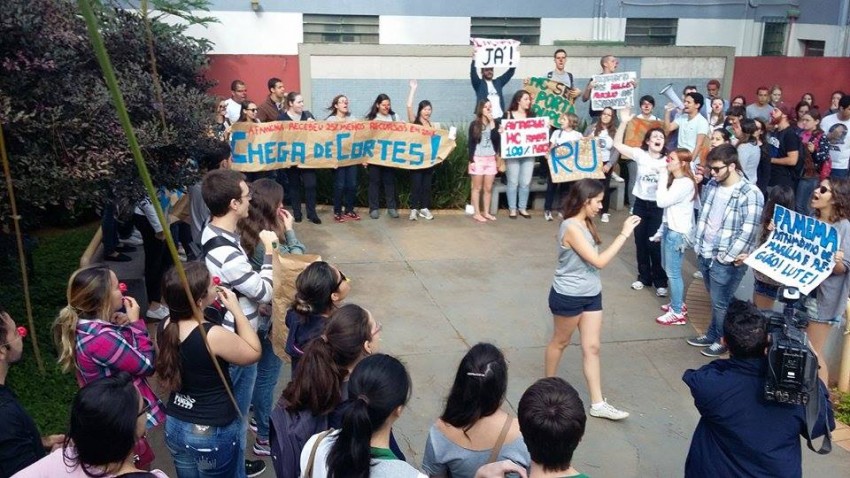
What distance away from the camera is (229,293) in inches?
148

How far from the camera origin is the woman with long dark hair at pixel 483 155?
31.9ft

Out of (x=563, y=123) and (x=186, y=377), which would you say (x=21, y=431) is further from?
(x=563, y=123)

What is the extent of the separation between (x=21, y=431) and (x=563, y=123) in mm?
8403

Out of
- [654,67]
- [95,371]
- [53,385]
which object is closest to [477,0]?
[654,67]

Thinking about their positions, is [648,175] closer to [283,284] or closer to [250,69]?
[283,284]

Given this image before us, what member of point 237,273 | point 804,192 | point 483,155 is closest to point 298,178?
point 483,155

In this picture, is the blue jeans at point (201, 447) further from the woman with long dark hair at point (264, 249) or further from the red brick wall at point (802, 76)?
the red brick wall at point (802, 76)

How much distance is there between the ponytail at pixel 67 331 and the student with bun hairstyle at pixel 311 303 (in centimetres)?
97

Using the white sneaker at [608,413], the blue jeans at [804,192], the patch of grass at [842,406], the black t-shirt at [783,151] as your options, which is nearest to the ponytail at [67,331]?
the white sneaker at [608,413]

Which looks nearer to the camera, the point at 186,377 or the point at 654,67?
the point at 186,377

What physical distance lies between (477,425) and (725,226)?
3778mm

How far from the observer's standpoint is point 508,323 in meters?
7.05

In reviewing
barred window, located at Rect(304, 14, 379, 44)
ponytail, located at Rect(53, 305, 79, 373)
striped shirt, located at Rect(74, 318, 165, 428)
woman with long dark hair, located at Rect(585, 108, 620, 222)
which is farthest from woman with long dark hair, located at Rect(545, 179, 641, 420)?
barred window, located at Rect(304, 14, 379, 44)

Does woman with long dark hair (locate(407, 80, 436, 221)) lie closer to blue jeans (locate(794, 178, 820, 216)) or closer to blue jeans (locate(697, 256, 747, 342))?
blue jeans (locate(697, 256, 747, 342))
